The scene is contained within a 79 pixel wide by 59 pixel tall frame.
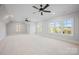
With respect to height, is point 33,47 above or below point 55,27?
below

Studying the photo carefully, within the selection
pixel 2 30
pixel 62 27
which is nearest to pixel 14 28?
pixel 2 30

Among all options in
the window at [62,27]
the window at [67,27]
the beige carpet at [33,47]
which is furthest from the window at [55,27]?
the beige carpet at [33,47]

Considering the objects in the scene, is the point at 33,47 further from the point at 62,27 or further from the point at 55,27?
the point at 62,27

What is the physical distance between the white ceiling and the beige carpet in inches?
22.5

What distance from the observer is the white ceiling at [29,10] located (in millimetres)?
2869

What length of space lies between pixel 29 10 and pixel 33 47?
2.96 ft

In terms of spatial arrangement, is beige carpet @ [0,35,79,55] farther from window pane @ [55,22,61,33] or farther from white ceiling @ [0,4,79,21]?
white ceiling @ [0,4,79,21]

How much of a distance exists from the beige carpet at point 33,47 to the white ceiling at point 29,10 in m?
0.57

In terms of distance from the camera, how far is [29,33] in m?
3.13

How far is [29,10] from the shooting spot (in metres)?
2.94
